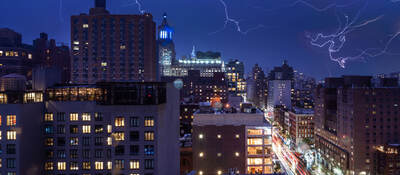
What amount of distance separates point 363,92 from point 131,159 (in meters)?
62.2

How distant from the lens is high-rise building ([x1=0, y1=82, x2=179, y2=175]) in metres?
33.2

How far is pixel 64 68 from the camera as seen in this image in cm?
10006

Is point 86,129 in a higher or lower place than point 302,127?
higher

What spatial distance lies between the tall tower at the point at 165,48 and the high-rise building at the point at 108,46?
70.1m

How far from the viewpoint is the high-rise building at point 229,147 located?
134 feet

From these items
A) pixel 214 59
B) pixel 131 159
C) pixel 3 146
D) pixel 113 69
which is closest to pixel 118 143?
pixel 131 159

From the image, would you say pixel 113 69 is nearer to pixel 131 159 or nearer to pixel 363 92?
pixel 131 159

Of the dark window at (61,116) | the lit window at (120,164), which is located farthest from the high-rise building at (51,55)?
the lit window at (120,164)

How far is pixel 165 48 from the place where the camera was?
163 metres

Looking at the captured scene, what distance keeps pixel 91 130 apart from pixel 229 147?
18.8 metres

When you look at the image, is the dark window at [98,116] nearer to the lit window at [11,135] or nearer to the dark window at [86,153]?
the dark window at [86,153]

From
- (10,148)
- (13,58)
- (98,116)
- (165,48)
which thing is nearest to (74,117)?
(98,116)

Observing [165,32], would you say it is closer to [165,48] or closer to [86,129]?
[165,48]

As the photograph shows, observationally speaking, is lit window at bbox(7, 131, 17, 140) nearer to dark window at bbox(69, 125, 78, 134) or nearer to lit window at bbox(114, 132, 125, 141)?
dark window at bbox(69, 125, 78, 134)
